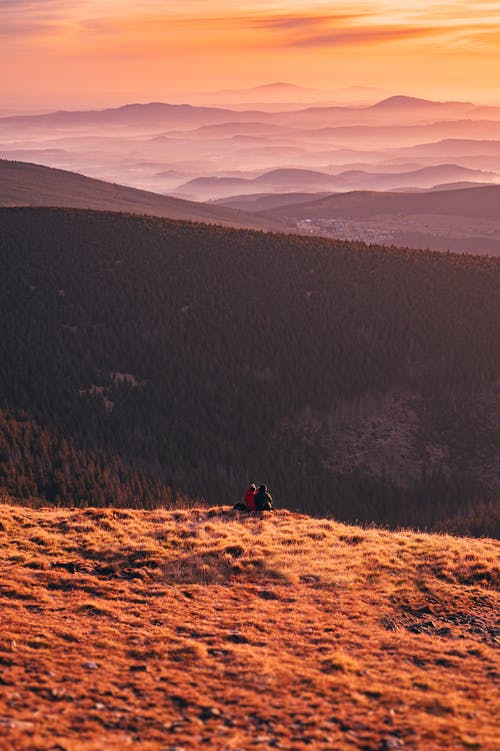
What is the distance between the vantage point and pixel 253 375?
74250 mm

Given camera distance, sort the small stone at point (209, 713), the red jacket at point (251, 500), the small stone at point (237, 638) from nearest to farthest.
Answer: the small stone at point (209, 713) → the small stone at point (237, 638) → the red jacket at point (251, 500)

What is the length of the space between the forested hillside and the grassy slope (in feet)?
73.1

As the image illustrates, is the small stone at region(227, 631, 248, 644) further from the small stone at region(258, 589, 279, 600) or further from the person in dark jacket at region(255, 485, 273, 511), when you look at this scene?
the person in dark jacket at region(255, 485, 273, 511)

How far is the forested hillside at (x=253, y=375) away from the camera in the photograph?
189 ft

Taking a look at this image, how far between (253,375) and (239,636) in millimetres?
57069

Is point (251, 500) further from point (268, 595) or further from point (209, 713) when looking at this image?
point (209, 713)

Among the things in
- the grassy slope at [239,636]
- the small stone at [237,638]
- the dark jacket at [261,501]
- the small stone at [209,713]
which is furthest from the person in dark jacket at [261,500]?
the small stone at [209,713]

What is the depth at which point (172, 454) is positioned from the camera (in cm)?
6241

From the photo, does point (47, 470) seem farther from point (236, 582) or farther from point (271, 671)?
point (271, 671)

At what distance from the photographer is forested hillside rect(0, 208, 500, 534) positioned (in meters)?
57.7

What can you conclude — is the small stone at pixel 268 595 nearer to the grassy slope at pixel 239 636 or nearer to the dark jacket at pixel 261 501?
the grassy slope at pixel 239 636

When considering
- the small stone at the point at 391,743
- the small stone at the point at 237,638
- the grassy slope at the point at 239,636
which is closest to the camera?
the small stone at the point at 391,743

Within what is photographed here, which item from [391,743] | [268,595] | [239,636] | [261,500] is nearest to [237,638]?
[239,636]

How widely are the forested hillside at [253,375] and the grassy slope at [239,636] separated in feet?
A: 73.1
